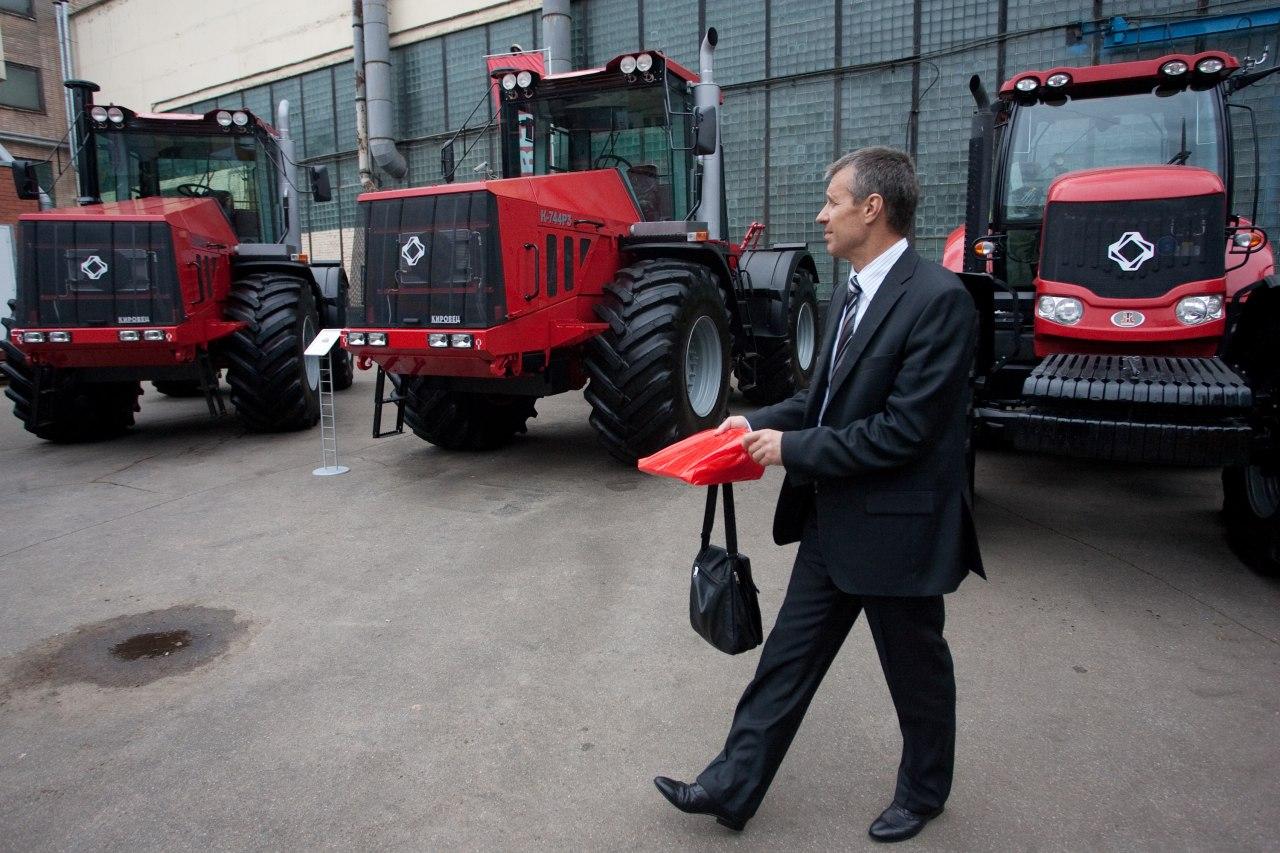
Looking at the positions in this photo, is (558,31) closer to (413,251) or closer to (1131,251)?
(413,251)

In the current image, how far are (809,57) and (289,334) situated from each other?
8.39 m

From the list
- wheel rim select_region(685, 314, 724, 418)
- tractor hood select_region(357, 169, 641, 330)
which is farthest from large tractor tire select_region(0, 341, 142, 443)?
wheel rim select_region(685, 314, 724, 418)

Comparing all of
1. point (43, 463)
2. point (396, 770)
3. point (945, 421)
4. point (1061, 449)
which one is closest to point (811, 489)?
point (945, 421)

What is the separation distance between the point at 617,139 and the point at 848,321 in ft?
18.1

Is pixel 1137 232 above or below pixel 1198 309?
above

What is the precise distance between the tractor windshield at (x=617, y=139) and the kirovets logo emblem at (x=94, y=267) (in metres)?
3.42

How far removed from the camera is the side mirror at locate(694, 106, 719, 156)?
664cm

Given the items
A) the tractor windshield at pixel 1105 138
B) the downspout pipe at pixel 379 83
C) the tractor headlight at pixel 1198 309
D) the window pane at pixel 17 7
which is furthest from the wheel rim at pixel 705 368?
the window pane at pixel 17 7

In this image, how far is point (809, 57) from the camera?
12219mm

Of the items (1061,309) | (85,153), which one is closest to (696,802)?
(1061,309)

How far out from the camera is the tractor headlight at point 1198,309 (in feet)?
14.6

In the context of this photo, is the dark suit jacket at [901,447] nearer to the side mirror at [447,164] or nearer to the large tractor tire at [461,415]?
the large tractor tire at [461,415]

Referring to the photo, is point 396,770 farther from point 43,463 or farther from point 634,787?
point 43,463

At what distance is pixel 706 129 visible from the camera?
6.64m
